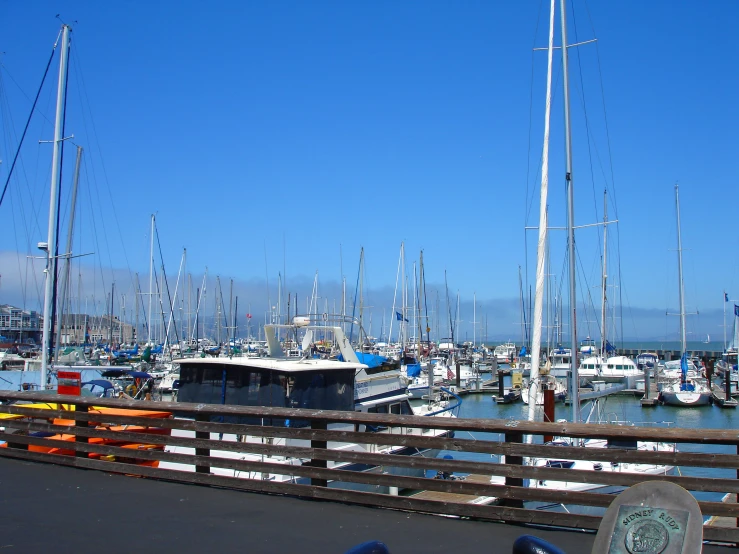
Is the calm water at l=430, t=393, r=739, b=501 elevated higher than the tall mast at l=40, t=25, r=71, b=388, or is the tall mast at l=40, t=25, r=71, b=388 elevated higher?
the tall mast at l=40, t=25, r=71, b=388

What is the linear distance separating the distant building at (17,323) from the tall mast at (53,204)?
98493 millimetres

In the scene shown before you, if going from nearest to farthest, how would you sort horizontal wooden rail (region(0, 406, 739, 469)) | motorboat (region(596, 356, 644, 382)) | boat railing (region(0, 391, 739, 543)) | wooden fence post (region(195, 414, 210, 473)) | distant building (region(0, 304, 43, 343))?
horizontal wooden rail (region(0, 406, 739, 469)) < boat railing (region(0, 391, 739, 543)) < wooden fence post (region(195, 414, 210, 473)) < motorboat (region(596, 356, 644, 382)) < distant building (region(0, 304, 43, 343))

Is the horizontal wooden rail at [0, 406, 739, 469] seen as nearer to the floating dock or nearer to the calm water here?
the calm water

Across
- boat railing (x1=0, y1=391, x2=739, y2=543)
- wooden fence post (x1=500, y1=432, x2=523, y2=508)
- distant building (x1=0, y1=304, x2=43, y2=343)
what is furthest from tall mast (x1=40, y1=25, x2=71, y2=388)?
distant building (x1=0, y1=304, x2=43, y2=343)

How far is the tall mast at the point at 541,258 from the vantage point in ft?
63.2

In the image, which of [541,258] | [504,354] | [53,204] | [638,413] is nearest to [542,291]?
[541,258]

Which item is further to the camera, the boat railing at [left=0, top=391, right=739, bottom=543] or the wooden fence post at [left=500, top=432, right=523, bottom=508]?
the wooden fence post at [left=500, top=432, right=523, bottom=508]

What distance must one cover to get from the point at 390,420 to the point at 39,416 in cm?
626

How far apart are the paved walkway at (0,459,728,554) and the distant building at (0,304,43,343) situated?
118m

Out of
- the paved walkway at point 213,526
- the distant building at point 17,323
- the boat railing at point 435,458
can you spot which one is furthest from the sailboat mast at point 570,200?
the distant building at point 17,323

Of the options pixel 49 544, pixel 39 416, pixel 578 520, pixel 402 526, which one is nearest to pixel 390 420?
pixel 402 526

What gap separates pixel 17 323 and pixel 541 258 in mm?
134238

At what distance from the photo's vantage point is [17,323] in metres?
133

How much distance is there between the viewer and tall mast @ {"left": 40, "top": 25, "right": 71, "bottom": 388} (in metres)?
23.8
